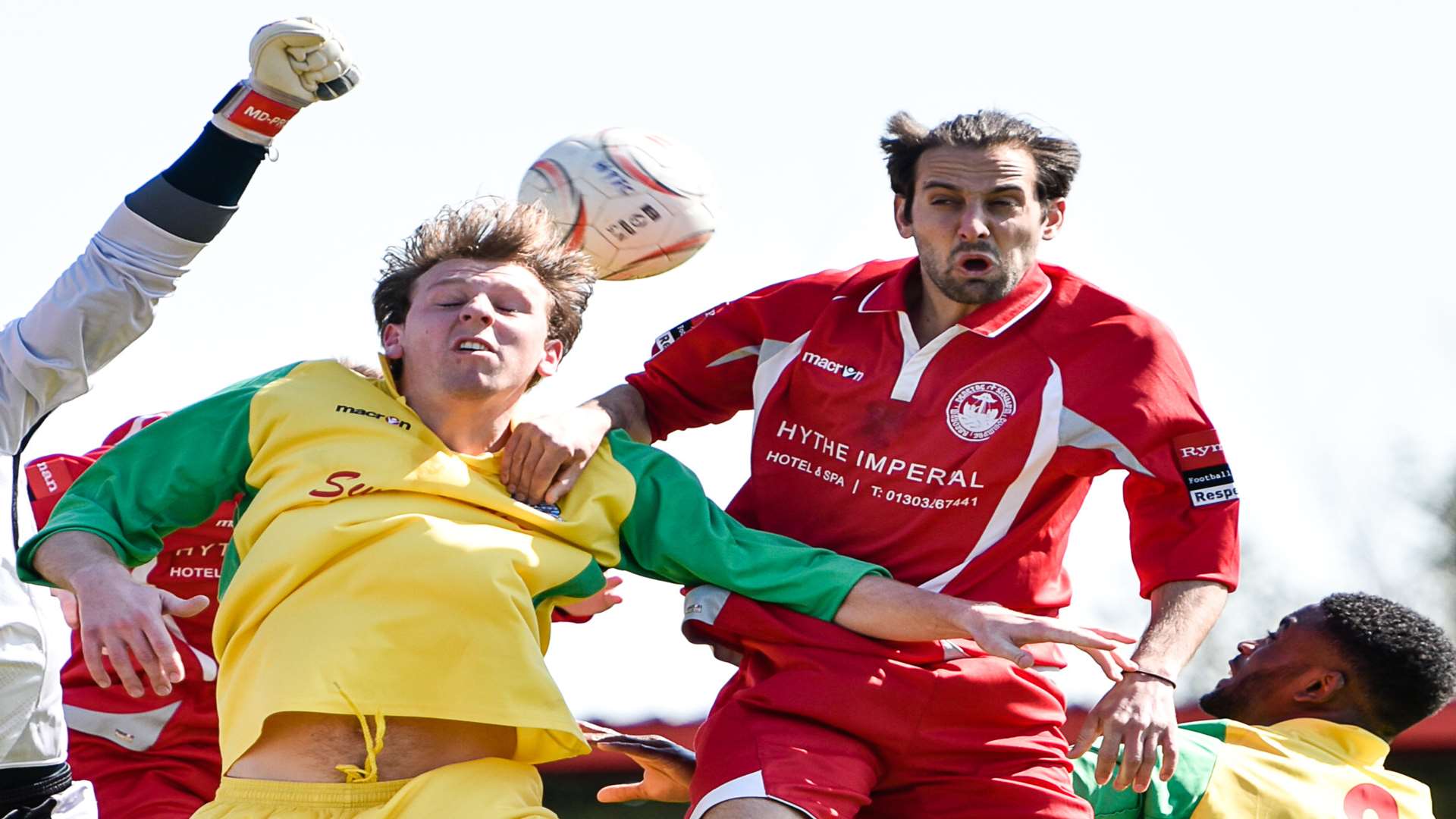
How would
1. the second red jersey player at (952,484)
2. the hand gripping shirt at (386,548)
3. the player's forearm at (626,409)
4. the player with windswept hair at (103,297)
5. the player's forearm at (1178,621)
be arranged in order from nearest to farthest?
1. the hand gripping shirt at (386,548)
2. the player's forearm at (1178,621)
3. the second red jersey player at (952,484)
4. the player's forearm at (626,409)
5. the player with windswept hair at (103,297)

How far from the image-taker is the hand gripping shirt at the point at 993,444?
4.39 m

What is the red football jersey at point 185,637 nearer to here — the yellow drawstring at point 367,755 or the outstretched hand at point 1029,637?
the yellow drawstring at point 367,755

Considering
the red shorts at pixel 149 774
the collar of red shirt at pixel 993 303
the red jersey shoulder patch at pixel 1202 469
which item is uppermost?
the collar of red shirt at pixel 993 303

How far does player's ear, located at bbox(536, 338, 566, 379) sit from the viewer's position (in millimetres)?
4512

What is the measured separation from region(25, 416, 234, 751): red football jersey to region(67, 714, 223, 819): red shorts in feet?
0.12

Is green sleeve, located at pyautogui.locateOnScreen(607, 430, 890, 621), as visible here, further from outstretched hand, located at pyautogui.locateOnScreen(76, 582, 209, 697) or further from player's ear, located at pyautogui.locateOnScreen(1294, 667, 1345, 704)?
player's ear, located at pyautogui.locateOnScreen(1294, 667, 1345, 704)

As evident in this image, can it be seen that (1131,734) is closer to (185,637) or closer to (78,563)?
(78,563)

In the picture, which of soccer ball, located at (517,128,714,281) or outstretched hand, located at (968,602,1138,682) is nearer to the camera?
outstretched hand, located at (968,602,1138,682)

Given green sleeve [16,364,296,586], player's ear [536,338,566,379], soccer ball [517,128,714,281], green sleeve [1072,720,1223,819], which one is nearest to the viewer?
green sleeve [16,364,296,586]

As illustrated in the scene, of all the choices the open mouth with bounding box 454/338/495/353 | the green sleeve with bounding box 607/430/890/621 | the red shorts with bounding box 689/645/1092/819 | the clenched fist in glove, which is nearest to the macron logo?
the clenched fist in glove

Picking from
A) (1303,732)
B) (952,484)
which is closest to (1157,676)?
(952,484)

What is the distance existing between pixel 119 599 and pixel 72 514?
394 millimetres

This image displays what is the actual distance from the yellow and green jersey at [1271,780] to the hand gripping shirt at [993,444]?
90 cm

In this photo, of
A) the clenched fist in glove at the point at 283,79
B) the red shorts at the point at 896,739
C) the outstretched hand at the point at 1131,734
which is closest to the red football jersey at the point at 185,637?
the clenched fist in glove at the point at 283,79
